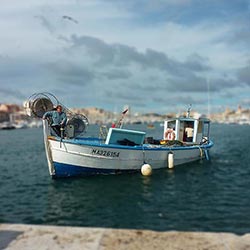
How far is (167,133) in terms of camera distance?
28344 millimetres

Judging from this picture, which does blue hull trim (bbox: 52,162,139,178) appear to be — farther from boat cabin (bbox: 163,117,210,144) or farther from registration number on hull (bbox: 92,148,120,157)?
boat cabin (bbox: 163,117,210,144)

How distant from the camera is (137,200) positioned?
1530 centimetres

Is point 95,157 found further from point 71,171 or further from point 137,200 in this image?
point 137,200

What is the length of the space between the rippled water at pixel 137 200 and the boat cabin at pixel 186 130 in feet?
13.2

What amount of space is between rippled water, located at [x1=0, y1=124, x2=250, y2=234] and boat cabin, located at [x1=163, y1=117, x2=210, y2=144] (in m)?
4.02

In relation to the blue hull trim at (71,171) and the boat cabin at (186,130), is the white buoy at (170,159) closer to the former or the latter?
the boat cabin at (186,130)

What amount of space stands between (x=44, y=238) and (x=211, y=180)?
14.9m

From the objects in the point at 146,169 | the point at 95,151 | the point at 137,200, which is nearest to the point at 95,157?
the point at 95,151

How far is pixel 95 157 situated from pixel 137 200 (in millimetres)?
5791

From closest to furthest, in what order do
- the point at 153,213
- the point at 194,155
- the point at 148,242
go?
the point at 148,242, the point at 153,213, the point at 194,155

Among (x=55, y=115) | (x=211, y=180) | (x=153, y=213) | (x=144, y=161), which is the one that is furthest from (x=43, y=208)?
(x=211, y=180)

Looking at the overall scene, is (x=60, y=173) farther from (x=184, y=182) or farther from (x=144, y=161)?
(x=184, y=182)

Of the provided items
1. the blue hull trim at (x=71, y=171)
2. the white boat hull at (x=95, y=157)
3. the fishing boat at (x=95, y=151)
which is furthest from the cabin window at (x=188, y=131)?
the blue hull trim at (x=71, y=171)

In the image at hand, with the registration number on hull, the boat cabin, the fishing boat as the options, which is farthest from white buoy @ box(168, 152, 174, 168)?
the boat cabin
